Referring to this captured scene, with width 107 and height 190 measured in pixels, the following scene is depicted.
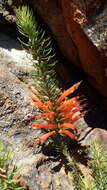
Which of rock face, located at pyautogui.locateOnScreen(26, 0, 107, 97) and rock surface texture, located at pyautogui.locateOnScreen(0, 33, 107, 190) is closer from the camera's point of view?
rock surface texture, located at pyautogui.locateOnScreen(0, 33, 107, 190)

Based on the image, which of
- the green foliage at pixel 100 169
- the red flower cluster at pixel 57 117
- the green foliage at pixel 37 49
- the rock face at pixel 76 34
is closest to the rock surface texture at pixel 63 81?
the rock face at pixel 76 34

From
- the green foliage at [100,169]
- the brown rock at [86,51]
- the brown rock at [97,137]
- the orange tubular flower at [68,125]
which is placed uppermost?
the brown rock at [86,51]

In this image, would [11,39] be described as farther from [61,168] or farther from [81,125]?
[61,168]

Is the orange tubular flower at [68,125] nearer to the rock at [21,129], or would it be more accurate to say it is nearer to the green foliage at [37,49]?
the green foliage at [37,49]

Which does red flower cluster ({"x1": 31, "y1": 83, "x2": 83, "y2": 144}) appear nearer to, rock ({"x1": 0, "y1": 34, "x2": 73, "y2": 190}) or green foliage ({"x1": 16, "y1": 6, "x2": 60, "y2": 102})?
green foliage ({"x1": 16, "y1": 6, "x2": 60, "y2": 102})

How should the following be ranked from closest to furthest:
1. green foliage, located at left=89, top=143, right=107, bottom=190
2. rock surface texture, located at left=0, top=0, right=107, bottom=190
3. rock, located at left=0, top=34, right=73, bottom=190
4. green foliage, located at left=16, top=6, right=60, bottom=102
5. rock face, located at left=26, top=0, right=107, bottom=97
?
green foliage, located at left=89, top=143, right=107, bottom=190
green foliage, located at left=16, top=6, right=60, bottom=102
rock, located at left=0, top=34, right=73, bottom=190
rock surface texture, located at left=0, top=0, right=107, bottom=190
rock face, located at left=26, top=0, right=107, bottom=97

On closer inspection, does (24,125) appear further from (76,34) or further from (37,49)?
(76,34)

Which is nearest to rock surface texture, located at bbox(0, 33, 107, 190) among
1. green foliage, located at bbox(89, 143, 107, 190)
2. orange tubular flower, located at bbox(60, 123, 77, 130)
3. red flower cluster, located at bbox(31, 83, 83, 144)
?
red flower cluster, located at bbox(31, 83, 83, 144)

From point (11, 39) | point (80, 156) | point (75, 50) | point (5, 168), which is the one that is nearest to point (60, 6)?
point (75, 50)

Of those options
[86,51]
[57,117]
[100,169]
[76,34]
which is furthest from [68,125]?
[76,34]

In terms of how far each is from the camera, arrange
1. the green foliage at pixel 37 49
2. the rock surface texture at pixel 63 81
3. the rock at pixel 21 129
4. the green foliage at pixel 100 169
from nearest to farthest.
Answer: the green foliage at pixel 100 169 → the green foliage at pixel 37 49 → the rock at pixel 21 129 → the rock surface texture at pixel 63 81

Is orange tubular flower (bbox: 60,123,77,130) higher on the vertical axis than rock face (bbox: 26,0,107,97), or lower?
lower
